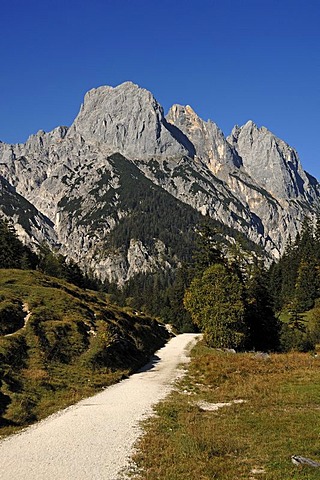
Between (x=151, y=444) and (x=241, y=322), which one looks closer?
(x=151, y=444)

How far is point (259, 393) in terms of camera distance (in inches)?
1126

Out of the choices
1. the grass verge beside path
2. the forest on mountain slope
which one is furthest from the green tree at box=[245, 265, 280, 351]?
the grass verge beside path

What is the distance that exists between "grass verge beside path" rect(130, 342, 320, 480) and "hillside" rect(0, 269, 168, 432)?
281 inches

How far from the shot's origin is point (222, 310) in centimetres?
5412

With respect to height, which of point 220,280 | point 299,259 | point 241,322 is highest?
point 299,259

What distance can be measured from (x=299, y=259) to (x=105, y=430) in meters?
117

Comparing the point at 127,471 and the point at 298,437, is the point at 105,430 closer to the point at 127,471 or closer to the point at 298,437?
the point at 127,471

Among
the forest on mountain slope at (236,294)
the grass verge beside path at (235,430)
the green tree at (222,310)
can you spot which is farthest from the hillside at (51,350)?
the forest on mountain slope at (236,294)

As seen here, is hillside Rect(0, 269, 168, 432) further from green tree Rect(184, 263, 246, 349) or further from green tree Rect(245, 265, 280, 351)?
green tree Rect(245, 265, 280, 351)

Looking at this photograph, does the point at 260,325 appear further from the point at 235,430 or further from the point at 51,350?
the point at 235,430

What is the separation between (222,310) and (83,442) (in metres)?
38.5

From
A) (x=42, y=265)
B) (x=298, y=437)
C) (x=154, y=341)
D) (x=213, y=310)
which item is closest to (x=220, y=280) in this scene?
(x=213, y=310)

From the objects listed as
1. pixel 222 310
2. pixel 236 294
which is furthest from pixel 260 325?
pixel 222 310

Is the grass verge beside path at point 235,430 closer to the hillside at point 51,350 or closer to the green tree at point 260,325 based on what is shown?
the hillside at point 51,350
